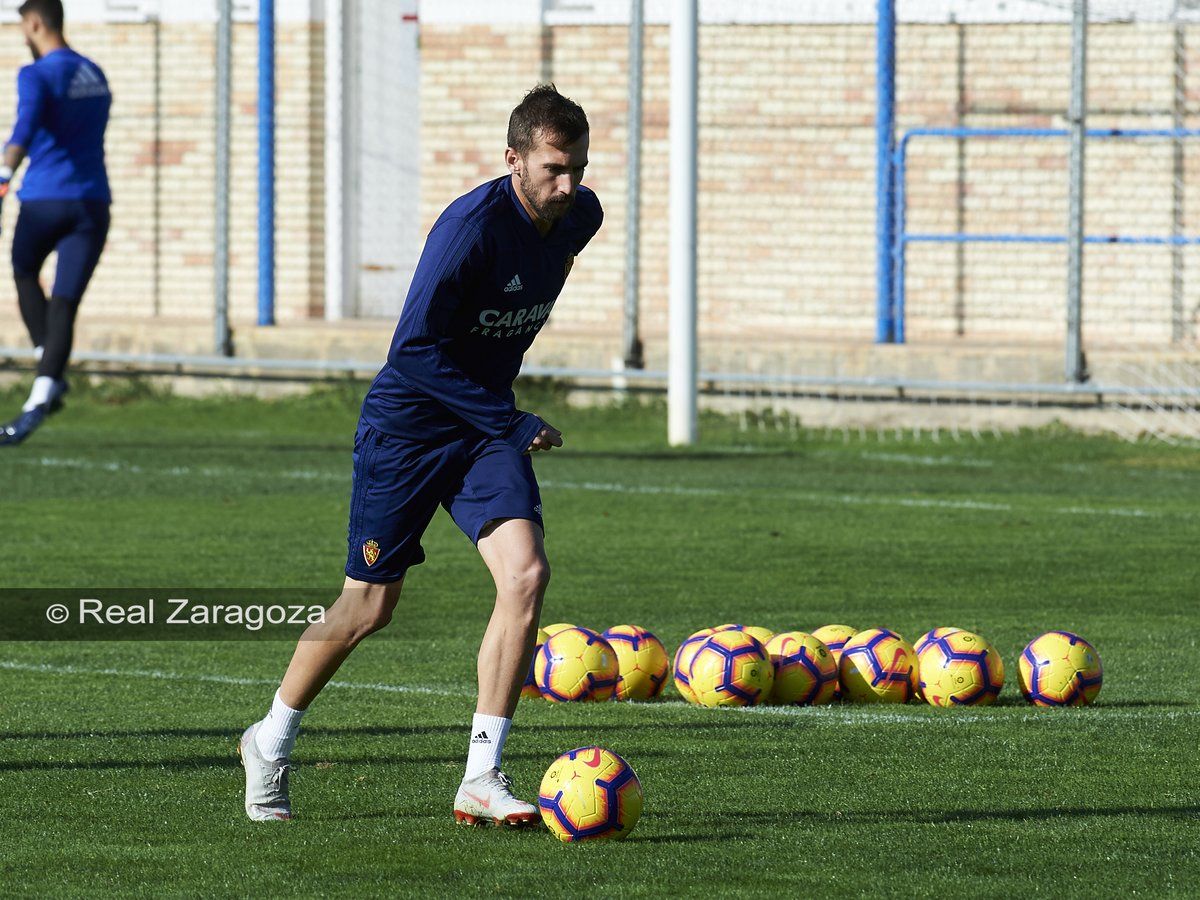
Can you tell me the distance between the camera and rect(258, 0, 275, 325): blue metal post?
1927cm

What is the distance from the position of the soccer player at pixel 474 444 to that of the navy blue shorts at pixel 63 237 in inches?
323

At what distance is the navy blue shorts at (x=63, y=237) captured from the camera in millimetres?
13469

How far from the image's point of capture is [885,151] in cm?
1786

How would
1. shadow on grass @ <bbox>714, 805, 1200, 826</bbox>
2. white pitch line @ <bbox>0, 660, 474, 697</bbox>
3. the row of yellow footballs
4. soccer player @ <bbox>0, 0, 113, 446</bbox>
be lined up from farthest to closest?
soccer player @ <bbox>0, 0, 113, 446</bbox> < white pitch line @ <bbox>0, 660, 474, 697</bbox> < the row of yellow footballs < shadow on grass @ <bbox>714, 805, 1200, 826</bbox>

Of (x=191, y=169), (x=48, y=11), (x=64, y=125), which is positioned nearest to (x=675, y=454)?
(x=64, y=125)

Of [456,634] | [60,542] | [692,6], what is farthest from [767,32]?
[456,634]

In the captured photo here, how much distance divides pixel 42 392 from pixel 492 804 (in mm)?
8716

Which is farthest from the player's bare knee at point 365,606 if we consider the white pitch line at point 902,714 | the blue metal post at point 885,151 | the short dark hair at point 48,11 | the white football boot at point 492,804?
the blue metal post at point 885,151

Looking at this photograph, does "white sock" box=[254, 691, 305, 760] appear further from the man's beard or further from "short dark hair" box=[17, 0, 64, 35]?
"short dark hair" box=[17, 0, 64, 35]

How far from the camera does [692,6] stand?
15555 millimetres

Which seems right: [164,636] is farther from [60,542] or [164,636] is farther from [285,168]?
[285,168]

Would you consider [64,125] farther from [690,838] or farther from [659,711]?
[690,838]

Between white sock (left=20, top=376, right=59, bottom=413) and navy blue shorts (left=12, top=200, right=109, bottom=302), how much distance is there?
528mm

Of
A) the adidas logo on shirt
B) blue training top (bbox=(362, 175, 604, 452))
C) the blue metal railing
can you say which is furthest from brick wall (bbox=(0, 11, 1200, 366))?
blue training top (bbox=(362, 175, 604, 452))
